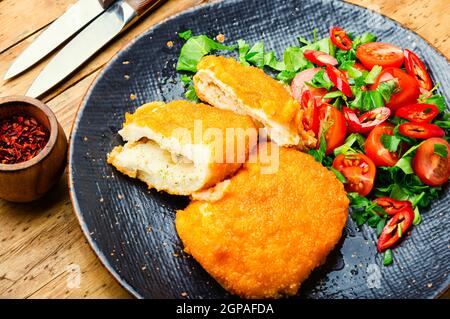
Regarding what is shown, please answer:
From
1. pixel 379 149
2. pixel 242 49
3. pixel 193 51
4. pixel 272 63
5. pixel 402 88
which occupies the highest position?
pixel 193 51

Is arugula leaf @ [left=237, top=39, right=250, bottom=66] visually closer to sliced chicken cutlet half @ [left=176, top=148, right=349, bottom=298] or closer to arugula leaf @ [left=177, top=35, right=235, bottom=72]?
arugula leaf @ [left=177, top=35, right=235, bottom=72]

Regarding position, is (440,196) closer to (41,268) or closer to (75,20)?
(41,268)

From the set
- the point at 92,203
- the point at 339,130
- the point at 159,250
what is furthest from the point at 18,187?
the point at 339,130

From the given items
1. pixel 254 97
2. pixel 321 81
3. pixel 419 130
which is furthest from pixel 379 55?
pixel 254 97

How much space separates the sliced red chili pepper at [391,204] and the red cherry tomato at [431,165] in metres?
0.19

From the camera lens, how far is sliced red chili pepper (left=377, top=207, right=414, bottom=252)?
3.36 meters

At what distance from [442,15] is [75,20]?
2.68 metres

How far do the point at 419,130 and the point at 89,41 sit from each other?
2294 mm

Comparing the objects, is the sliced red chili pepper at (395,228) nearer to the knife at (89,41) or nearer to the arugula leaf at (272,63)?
the arugula leaf at (272,63)

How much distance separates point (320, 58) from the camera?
12.8ft

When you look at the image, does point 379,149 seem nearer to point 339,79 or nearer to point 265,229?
point 339,79

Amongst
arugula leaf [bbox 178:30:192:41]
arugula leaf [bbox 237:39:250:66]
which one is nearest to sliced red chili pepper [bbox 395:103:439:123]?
arugula leaf [bbox 237:39:250:66]
